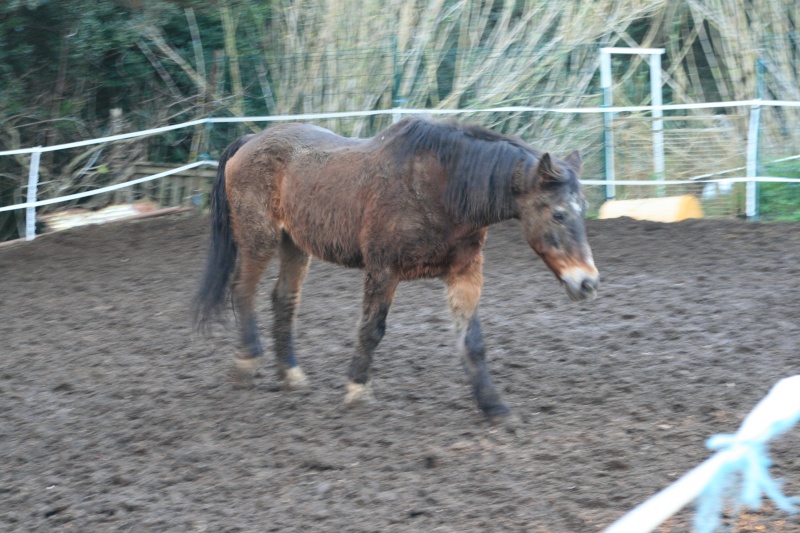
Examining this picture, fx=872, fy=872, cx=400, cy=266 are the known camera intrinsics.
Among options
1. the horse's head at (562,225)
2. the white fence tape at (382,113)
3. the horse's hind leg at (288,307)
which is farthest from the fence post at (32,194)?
the horse's head at (562,225)

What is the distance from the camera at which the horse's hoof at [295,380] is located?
221 inches

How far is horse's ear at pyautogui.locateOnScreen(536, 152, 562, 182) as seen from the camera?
14.5 ft

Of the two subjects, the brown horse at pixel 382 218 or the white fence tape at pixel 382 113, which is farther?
the white fence tape at pixel 382 113

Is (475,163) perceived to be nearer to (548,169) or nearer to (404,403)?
(548,169)

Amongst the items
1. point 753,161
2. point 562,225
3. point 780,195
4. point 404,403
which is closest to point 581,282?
point 562,225

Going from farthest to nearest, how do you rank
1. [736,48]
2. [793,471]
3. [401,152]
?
[736,48] → [401,152] → [793,471]

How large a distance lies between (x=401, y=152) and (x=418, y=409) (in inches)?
59.4

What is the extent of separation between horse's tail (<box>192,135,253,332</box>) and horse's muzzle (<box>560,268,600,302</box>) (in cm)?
254

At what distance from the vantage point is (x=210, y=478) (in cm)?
434

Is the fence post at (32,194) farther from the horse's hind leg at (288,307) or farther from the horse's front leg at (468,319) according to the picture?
the horse's front leg at (468,319)

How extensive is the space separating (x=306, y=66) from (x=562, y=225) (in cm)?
867

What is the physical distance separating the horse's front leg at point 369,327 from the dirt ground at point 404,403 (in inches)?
4.9

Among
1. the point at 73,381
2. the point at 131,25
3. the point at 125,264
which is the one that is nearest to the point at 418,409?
the point at 73,381

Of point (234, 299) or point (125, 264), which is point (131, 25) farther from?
point (234, 299)
